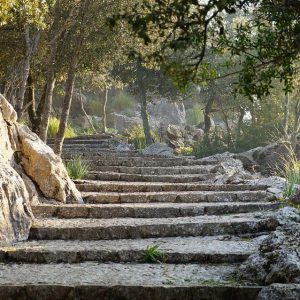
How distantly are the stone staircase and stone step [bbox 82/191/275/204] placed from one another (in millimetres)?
16

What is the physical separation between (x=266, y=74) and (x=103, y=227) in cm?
380

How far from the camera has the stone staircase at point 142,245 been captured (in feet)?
14.9

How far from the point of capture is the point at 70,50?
39.3 feet

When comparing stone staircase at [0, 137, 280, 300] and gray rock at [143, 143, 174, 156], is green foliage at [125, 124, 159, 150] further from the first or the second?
stone staircase at [0, 137, 280, 300]

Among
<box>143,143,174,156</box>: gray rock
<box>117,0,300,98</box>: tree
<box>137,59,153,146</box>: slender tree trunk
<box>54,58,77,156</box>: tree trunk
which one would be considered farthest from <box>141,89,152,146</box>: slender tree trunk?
<box>117,0,300,98</box>: tree

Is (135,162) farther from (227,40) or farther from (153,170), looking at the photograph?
(227,40)

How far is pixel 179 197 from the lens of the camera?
29.2 feet

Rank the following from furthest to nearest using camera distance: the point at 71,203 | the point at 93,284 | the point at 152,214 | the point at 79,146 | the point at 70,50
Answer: the point at 79,146
the point at 70,50
the point at 71,203
the point at 152,214
the point at 93,284

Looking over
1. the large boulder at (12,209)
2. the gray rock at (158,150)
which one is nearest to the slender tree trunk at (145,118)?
the gray rock at (158,150)

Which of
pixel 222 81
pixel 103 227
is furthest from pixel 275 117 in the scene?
pixel 103 227

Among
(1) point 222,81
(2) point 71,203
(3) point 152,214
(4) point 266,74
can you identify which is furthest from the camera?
(1) point 222,81

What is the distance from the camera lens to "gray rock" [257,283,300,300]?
404 cm

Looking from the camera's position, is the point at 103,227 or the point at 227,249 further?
the point at 103,227

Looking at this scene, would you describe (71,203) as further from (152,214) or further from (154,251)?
(154,251)
